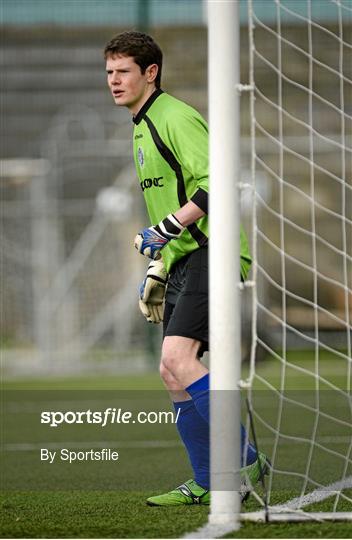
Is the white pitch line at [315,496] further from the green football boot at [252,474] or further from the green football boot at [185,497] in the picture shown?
the green football boot at [185,497]

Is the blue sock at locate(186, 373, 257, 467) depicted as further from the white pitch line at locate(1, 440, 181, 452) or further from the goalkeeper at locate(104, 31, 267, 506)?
the white pitch line at locate(1, 440, 181, 452)

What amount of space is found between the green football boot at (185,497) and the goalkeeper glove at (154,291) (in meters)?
0.70

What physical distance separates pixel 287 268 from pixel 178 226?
10995 mm

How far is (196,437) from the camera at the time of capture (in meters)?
4.48

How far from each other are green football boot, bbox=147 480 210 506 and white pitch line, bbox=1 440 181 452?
233 cm

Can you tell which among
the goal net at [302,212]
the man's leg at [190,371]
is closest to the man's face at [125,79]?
the man's leg at [190,371]

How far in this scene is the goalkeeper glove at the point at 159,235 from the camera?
13.9 ft

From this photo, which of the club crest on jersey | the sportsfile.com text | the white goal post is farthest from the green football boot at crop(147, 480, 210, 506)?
the sportsfile.com text

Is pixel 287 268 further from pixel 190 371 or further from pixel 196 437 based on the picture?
pixel 190 371

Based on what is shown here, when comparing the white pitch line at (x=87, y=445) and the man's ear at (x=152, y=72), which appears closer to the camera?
the man's ear at (x=152, y=72)

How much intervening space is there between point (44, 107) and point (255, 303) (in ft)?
40.1

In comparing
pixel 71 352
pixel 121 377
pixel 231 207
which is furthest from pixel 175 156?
pixel 71 352

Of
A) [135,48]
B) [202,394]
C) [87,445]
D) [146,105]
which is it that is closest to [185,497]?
[202,394]

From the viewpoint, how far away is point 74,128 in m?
15.3
